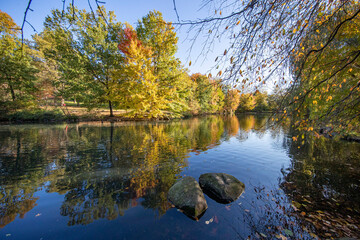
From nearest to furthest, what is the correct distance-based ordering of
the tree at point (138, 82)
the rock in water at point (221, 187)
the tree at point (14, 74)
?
the rock in water at point (221, 187) → the tree at point (138, 82) → the tree at point (14, 74)

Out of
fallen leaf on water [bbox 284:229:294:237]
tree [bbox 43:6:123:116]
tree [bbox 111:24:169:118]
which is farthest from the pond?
tree [bbox 43:6:123:116]

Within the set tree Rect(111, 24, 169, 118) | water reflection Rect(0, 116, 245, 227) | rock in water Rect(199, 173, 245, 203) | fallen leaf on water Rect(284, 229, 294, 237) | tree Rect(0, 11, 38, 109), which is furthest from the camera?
tree Rect(0, 11, 38, 109)

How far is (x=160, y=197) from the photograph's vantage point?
395cm

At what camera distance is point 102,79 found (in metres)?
22.1

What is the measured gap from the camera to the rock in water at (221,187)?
3942 millimetres

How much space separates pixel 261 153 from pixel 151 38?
17223 mm

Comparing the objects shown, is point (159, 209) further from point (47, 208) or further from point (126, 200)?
point (47, 208)

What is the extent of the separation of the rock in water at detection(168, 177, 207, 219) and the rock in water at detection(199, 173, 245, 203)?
0.59 meters

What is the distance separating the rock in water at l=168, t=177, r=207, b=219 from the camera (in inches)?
133

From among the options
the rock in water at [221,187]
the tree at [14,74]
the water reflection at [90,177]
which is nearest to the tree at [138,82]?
the water reflection at [90,177]

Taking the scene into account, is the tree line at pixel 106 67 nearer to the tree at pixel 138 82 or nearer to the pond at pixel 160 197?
the tree at pixel 138 82

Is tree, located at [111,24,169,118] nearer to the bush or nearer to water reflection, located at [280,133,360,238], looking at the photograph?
the bush

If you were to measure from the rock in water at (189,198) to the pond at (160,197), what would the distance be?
140 millimetres

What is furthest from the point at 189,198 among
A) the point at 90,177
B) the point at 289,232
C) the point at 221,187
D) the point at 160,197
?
the point at 90,177
